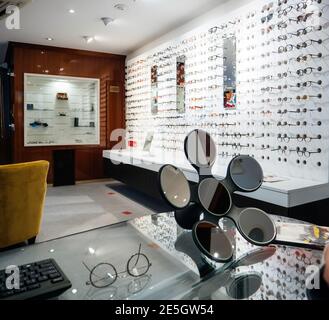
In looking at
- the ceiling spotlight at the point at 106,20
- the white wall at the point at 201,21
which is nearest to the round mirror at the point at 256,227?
Result: the white wall at the point at 201,21

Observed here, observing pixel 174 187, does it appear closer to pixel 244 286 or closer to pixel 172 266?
pixel 172 266

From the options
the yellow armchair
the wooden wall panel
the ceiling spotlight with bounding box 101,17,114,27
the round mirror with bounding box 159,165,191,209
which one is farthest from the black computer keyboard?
the wooden wall panel

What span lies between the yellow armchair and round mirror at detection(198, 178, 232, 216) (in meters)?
Answer: 2.37

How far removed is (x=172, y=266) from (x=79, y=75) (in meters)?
6.57

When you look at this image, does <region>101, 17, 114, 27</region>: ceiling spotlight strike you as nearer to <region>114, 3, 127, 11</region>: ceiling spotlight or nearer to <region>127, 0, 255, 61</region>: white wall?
<region>114, 3, 127, 11</region>: ceiling spotlight

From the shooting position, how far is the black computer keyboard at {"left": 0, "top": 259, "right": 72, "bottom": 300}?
84 cm

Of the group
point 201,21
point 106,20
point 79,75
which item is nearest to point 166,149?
point 201,21

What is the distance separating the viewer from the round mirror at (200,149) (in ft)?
4.29

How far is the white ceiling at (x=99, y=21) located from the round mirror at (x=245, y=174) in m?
3.63

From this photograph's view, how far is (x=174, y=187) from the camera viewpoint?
1102 millimetres

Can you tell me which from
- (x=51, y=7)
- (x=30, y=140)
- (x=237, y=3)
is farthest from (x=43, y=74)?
(x=237, y=3)

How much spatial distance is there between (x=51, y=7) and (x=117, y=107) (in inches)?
124

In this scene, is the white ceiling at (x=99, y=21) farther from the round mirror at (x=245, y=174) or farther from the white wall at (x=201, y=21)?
the round mirror at (x=245, y=174)
